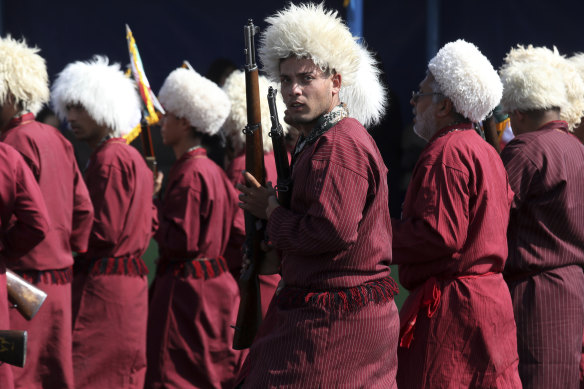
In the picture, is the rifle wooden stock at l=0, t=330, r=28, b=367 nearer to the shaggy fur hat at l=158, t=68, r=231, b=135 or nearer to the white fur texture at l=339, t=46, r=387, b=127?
the white fur texture at l=339, t=46, r=387, b=127

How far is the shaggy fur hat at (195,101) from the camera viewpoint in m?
6.25

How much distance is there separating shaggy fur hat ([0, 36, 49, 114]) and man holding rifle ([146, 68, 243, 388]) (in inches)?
47.4

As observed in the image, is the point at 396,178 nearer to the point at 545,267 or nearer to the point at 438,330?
the point at 545,267

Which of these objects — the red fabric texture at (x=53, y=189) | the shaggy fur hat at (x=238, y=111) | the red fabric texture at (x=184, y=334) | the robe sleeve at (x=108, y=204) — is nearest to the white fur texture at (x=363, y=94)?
the red fabric texture at (x=53, y=189)

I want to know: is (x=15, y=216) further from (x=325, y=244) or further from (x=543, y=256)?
(x=543, y=256)

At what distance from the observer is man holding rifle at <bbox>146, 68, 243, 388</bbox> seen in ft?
19.3

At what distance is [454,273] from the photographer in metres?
4.00

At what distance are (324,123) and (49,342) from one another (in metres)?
2.46

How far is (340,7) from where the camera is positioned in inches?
307

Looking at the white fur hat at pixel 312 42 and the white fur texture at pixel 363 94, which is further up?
the white fur hat at pixel 312 42

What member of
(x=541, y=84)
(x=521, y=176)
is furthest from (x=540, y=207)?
(x=541, y=84)

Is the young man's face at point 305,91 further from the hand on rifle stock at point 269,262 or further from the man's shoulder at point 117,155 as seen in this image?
the man's shoulder at point 117,155

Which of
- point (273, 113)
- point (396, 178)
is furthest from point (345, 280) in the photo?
point (396, 178)

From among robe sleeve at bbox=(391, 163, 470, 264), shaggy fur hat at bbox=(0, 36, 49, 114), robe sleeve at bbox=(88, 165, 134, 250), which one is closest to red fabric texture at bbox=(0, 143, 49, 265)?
shaggy fur hat at bbox=(0, 36, 49, 114)
